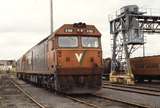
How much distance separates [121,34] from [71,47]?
57.7ft

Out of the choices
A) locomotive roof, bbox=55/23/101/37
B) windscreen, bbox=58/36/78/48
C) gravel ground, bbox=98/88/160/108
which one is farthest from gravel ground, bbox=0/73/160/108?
locomotive roof, bbox=55/23/101/37

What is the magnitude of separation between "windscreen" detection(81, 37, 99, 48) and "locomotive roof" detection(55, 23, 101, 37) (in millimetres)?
203

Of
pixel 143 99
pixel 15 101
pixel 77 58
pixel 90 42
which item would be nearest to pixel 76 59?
pixel 77 58

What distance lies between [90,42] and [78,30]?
0.85 m

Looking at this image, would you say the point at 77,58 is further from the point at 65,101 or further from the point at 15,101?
the point at 15,101

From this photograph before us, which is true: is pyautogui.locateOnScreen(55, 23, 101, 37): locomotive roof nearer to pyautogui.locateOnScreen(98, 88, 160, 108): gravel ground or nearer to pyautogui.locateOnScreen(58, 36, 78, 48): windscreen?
pyautogui.locateOnScreen(58, 36, 78, 48): windscreen

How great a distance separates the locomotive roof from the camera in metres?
19.2

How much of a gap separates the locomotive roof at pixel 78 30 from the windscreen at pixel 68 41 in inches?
8.1

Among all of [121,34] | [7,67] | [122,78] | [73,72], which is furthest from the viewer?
[7,67]

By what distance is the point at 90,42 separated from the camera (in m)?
19.6

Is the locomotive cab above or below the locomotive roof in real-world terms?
below

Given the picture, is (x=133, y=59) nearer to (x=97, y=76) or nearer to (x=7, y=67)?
(x=97, y=76)

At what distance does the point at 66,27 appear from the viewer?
1933 cm

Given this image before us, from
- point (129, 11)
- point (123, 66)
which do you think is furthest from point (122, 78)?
point (129, 11)
